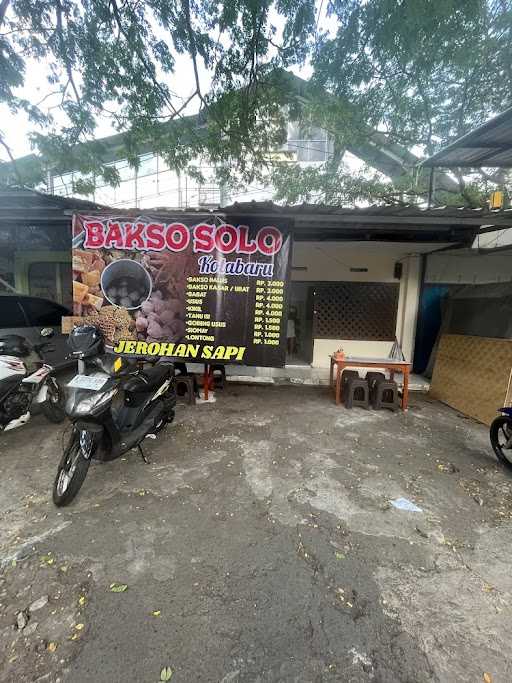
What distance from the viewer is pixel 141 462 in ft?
10.4

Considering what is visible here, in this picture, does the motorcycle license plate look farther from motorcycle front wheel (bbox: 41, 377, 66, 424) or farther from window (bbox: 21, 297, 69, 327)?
window (bbox: 21, 297, 69, 327)

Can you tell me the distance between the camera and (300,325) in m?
7.74

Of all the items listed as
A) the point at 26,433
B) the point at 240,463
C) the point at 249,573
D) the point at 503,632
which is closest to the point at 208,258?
the point at 240,463

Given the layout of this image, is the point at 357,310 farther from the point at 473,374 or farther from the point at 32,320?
the point at 32,320

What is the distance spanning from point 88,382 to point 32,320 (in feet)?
8.21

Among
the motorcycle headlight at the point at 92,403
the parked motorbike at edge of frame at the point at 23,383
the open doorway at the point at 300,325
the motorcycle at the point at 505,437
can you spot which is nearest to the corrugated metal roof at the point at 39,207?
the parked motorbike at edge of frame at the point at 23,383

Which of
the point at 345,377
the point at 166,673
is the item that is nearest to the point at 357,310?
the point at 345,377

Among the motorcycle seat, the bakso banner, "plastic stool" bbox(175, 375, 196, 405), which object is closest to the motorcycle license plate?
the motorcycle seat

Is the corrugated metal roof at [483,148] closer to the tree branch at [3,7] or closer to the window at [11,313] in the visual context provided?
the window at [11,313]

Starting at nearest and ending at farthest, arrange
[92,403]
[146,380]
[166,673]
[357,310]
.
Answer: [166,673] → [92,403] → [146,380] → [357,310]

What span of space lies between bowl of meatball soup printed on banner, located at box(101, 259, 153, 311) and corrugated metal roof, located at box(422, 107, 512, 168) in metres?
3.81

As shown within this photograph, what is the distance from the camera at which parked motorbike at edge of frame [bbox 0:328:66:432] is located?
11.2 ft

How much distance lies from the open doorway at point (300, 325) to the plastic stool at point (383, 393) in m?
2.20

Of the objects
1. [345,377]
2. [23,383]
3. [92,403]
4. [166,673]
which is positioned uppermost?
[92,403]
